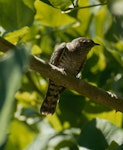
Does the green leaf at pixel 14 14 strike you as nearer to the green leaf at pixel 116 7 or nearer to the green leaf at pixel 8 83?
the green leaf at pixel 116 7

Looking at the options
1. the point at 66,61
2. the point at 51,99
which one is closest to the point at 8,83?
the point at 51,99

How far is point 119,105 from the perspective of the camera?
169 cm

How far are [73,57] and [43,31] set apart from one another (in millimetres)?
899

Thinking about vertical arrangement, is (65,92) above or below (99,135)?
below

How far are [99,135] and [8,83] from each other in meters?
1.28

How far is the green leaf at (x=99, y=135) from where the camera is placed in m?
1.68

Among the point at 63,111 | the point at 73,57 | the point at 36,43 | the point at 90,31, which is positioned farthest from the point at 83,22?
the point at 73,57

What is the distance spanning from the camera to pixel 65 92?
2.65 m

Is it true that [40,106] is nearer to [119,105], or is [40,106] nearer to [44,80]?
[44,80]

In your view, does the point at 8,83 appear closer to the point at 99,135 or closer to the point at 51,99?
the point at 99,135

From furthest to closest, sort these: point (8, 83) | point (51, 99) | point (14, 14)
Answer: point (51, 99), point (14, 14), point (8, 83)

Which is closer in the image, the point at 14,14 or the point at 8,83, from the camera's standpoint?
the point at 8,83

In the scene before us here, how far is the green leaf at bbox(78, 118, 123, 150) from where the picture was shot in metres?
1.68

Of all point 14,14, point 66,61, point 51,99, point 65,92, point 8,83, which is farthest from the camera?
point 66,61
